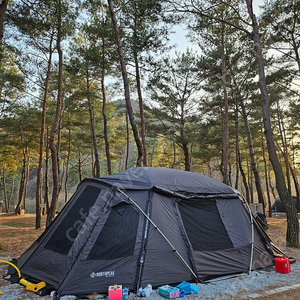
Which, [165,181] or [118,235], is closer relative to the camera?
[118,235]

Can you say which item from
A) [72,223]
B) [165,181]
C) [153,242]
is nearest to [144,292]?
[153,242]

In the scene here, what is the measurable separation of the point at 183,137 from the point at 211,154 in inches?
264

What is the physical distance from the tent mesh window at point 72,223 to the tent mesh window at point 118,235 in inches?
18.6

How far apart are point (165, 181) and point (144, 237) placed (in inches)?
48.2

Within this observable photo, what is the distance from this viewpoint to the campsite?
4207mm

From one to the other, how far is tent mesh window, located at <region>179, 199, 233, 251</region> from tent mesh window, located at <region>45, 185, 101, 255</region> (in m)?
1.71

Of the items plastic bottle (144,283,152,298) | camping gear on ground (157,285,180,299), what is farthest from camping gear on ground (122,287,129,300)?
camping gear on ground (157,285,180,299)

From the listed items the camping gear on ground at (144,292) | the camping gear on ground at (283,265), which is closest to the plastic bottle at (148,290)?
the camping gear on ground at (144,292)

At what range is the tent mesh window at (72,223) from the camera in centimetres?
464

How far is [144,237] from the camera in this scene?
450 cm

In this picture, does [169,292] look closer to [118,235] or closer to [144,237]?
[144,237]

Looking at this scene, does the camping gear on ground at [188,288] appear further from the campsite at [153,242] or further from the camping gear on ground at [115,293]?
the camping gear on ground at [115,293]

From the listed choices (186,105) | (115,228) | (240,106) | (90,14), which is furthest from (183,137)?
(115,228)

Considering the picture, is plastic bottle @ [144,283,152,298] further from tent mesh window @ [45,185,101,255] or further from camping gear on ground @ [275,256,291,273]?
camping gear on ground @ [275,256,291,273]
